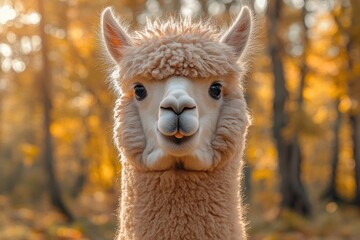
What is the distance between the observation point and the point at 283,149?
53.1 ft

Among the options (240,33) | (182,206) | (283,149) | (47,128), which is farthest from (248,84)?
(182,206)

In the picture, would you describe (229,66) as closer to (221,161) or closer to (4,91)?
(221,161)

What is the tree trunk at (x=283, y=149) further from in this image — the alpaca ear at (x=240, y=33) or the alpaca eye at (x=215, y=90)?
the alpaca eye at (x=215, y=90)

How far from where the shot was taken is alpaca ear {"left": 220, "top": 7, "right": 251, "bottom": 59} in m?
3.88

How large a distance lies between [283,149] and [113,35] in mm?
12766

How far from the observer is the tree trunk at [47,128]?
55.4ft

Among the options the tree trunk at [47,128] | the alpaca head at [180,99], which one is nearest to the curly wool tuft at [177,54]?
the alpaca head at [180,99]

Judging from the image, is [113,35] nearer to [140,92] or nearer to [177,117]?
[140,92]

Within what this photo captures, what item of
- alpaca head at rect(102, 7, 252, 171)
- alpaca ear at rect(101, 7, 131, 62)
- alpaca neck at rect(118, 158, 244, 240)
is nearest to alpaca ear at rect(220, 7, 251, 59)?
alpaca head at rect(102, 7, 252, 171)

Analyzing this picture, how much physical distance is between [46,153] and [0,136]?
42.3 ft

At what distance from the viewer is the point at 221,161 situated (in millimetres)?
3557

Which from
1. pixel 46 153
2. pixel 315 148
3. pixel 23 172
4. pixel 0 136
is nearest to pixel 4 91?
pixel 0 136

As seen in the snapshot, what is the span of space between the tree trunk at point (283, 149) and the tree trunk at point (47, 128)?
626 cm

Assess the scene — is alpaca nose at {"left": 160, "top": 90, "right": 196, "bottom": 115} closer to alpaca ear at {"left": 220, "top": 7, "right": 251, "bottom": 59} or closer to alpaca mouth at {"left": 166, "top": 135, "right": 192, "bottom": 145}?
alpaca mouth at {"left": 166, "top": 135, "right": 192, "bottom": 145}
